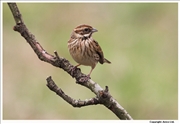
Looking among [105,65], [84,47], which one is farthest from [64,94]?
[105,65]

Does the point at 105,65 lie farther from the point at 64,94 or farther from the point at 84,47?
the point at 64,94

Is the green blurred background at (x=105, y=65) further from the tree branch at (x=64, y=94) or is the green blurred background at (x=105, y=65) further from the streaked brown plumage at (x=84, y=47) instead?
the tree branch at (x=64, y=94)

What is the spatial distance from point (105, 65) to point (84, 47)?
3732 millimetres

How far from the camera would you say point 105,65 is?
30.9 feet

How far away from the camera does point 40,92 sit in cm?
869

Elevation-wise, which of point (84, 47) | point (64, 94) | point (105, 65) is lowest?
point (64, 94)

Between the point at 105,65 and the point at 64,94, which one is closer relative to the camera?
the point at 64,94

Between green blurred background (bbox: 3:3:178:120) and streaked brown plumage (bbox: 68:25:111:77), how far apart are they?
2382 mm

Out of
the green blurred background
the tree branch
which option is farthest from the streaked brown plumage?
the green blurred background

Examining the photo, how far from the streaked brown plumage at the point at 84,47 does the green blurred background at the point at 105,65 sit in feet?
7.82

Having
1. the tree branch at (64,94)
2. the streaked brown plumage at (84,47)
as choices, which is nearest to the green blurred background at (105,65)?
the streaked brown plumage at (84,47)

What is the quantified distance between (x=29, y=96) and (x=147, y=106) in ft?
7.75

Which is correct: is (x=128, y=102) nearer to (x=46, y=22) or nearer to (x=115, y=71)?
(x=115, y=71)

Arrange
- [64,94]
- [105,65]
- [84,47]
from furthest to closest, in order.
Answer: [105,65], [84,47], [64,94]
